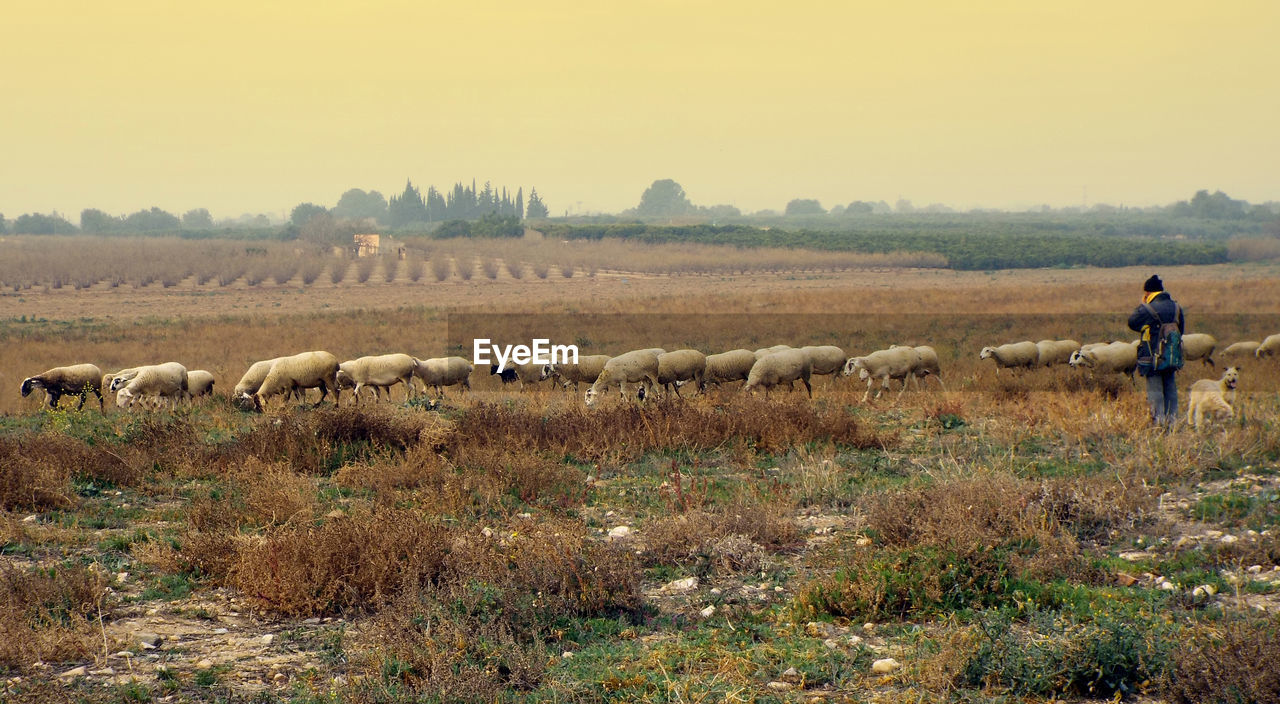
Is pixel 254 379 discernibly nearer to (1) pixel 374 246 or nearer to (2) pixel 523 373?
(2) pixel 523 373

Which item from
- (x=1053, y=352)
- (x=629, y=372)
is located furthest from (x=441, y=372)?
(x=1053, y=352)

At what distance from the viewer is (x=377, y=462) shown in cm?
983

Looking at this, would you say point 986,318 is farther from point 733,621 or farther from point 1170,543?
point 733,621

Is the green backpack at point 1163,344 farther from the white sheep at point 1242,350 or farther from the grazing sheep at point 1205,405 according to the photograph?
the white sheep at point 1242,350

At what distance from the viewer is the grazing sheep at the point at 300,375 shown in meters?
16.3

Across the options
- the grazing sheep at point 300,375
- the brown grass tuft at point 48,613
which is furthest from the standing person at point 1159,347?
the grazing sheep at point 300,375

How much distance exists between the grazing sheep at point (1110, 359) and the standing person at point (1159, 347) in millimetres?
7372

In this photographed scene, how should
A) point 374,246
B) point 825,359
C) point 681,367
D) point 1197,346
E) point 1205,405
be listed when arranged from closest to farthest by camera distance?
point 1205,405
point 681,367
point 825,359
point 1197,346
point 374,246

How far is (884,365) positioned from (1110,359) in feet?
15.0

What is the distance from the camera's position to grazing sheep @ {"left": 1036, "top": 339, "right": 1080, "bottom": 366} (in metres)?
21.5

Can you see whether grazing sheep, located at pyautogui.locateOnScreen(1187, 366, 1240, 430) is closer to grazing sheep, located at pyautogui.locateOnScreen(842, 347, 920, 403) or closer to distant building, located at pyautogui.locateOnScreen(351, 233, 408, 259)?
grazing sheep, located at pyautogui.locateOnScreen(842, 347, 920, 403)

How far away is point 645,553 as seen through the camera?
7.23m

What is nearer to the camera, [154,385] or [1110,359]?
[154,385]

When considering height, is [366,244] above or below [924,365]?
above
